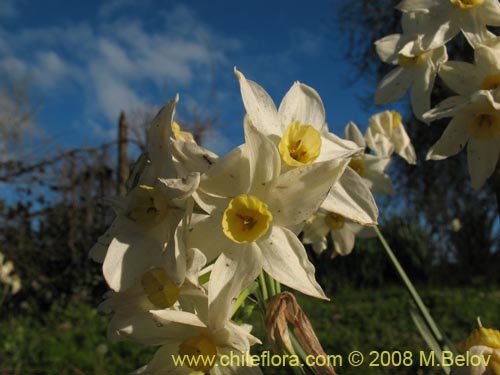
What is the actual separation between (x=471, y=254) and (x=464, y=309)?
3.27 metres

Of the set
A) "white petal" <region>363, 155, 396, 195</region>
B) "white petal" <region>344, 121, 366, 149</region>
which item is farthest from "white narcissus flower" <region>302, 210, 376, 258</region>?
"white petal" <region>344, 121, 366, 149</region>

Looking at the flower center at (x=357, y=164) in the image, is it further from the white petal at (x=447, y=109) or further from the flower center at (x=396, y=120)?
the white petal at (x=447, y=109)

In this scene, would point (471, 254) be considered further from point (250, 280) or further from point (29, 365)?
point (250, 280)

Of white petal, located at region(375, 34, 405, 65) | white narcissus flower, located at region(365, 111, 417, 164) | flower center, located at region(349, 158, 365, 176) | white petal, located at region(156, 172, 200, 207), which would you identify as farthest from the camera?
white narcissus flower, located at region(365, 111, 417, 164)

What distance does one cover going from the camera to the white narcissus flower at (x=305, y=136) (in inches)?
25.4

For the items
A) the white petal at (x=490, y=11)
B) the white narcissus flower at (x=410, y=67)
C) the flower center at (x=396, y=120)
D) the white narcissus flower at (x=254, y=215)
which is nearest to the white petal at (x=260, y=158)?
the white narcissus flower at (x=254, y=215)

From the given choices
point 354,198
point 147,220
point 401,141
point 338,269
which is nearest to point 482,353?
point 354,198

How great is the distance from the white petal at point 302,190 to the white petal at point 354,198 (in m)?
0.08

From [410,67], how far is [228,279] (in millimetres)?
794

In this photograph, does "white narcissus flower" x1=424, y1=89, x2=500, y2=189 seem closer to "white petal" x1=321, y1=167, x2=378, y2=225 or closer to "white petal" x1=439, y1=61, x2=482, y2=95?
"white petal" x1=439, y1=61, x2=482, y2=95

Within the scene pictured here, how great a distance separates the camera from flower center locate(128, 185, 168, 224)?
600mm

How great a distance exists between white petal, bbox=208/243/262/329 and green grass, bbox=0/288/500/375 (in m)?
2.45

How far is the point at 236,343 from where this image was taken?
614mm

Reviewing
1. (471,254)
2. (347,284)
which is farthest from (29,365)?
(471,254)
